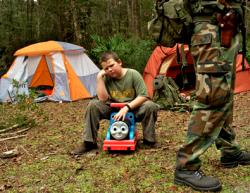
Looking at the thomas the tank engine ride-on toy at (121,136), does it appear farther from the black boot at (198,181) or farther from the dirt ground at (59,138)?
the black boot at (198,181)

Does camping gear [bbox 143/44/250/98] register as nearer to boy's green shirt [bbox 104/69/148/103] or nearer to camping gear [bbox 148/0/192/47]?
boy's green shirt [bbox 104/69/148/103]

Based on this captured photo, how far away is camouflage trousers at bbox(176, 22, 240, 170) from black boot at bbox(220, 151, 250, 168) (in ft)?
1.89

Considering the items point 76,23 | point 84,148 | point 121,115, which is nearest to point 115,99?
point 121,115

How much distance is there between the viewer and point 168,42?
3.28 metres

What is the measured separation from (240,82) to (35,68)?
5995 mm

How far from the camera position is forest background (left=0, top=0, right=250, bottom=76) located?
43.5ft

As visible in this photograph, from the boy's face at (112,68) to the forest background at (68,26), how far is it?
23.6ft

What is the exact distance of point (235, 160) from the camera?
138 inches

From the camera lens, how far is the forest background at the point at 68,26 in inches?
522

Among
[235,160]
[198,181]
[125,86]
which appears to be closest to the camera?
[198,181]

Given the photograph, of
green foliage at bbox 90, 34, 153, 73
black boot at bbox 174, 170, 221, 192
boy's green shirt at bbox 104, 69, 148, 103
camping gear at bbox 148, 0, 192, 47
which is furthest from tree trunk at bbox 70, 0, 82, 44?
black boot at bbox 174, 170, 221, 192

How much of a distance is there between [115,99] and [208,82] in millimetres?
1947

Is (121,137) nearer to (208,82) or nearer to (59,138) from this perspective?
(59,138)

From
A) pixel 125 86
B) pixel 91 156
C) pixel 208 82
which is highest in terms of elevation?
pixel 208 82
